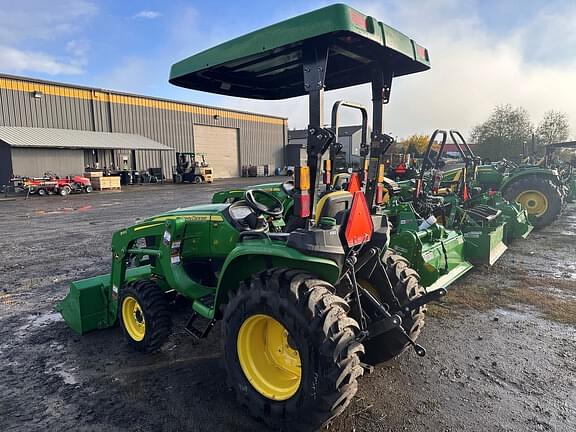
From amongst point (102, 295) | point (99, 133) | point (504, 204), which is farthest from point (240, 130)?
point (102, 295)

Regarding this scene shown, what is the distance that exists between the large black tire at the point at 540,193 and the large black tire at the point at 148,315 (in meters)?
9.24

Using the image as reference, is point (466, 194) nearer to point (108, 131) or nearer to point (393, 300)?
point (393, 300)

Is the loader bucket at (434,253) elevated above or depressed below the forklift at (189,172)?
below

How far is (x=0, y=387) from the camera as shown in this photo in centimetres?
323

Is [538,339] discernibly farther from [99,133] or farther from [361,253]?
[99,133]

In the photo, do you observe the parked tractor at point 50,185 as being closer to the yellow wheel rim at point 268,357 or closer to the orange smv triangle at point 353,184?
the yellow wheel rim at point 268,357

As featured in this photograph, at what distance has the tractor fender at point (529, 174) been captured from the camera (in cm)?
986

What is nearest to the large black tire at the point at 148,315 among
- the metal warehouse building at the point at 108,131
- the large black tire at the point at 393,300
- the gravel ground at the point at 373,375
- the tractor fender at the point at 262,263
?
the gravel ground at the point at 373,375

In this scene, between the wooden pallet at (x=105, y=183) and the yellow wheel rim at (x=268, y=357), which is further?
the wooden pallet at (x=105, y=183)

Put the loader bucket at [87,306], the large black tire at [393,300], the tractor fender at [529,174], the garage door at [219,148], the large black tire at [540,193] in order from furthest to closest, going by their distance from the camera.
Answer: the garage door at [219,148] < the tractor fender at [529,174] < the large black tire at [540,193] < the loader bucket at [87,306] < the large black tire at [393,300]

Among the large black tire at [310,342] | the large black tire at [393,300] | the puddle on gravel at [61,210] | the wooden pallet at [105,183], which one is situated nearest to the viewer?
the large black tire at [310,342]

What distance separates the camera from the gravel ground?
2.78 metres

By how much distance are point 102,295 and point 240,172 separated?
36.2m

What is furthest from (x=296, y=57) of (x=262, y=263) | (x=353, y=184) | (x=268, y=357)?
(x=268, y=357)
